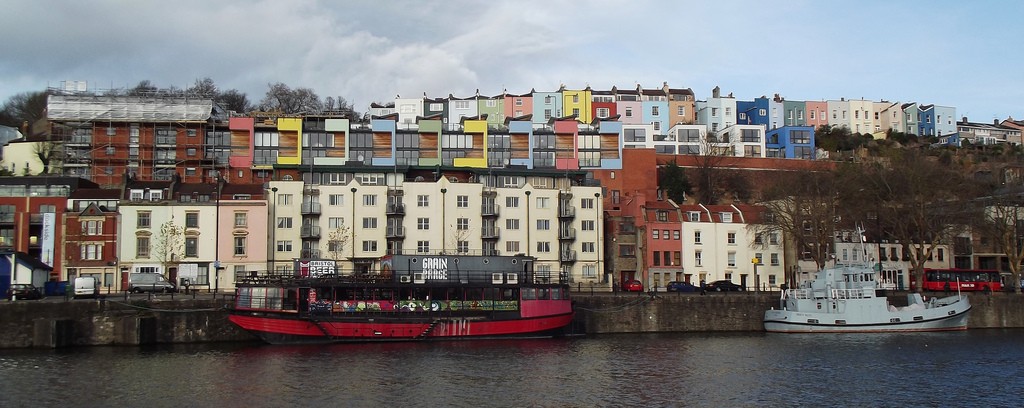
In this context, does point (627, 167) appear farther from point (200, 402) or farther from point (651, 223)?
point (200, 402)

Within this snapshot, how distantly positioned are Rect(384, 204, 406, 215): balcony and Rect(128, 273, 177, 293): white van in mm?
17711

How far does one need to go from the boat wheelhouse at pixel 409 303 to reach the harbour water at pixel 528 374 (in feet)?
3.64

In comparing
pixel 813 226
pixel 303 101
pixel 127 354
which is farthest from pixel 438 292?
pixel 303 101

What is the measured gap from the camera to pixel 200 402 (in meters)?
36.3

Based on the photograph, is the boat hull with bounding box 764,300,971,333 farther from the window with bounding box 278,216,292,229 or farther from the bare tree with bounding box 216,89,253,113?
the bare tree with bounding box 216,89,253,113

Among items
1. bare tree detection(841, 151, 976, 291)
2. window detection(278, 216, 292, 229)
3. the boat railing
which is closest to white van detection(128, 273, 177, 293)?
window detection(278, 216, 292, 229)

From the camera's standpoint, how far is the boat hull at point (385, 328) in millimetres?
53281

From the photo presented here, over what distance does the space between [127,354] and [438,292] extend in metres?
17.7

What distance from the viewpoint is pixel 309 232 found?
73875 millimetres

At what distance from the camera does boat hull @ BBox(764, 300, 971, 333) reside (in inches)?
2483

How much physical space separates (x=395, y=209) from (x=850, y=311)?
1394 inches

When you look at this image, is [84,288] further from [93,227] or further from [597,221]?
[597,221]

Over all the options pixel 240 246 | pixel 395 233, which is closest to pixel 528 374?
pixel 395 233

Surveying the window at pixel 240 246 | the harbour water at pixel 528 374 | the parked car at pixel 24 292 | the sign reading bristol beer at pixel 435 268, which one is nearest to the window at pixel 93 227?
the window at pixel 240 246
